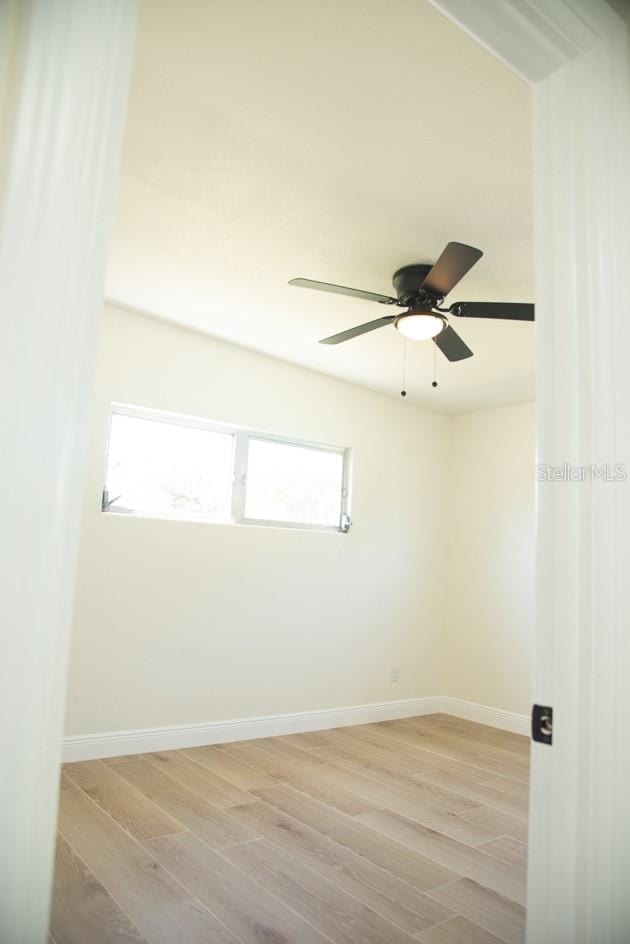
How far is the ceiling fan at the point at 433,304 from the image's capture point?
7.45ft

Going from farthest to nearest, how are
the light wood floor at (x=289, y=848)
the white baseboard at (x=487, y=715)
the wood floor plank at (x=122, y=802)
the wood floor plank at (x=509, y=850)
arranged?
the white baseboard at (x=487, y=715)
the wood floor plank at (x=122, y=802)
the wood floor plank at (x=509, y=850)
the light wood floor at (x=289, y=848)

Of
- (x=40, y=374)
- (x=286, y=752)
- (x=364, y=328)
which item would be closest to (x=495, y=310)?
(x=364, y=328)

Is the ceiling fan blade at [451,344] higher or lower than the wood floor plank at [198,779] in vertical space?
higher

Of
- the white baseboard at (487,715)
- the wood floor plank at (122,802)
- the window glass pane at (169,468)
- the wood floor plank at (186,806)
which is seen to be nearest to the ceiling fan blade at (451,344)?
the window glass pane at (169,468)

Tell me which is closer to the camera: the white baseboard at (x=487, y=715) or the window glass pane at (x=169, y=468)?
the window glass pane at (x=169, y=468)

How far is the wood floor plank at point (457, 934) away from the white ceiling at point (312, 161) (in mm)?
2373

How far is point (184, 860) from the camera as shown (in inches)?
87.8

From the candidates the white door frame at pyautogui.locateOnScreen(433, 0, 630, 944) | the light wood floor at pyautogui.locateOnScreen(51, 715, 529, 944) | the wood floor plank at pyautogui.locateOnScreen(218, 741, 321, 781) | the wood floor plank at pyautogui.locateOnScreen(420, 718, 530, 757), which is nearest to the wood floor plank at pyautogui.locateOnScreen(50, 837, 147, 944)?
the light wood floor at pyautogui.locateOnScreen(51, 715, 529, 944)

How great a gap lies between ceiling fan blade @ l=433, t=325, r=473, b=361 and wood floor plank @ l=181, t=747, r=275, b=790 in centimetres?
227

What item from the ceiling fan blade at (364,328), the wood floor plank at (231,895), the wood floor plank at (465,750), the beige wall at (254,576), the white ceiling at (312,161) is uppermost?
the white ceiling at (312,161)

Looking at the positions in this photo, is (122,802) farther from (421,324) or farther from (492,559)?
(492,559)

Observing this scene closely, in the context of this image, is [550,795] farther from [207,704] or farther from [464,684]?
[464,684]

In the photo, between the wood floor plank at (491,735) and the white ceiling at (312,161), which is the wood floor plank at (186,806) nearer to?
the wood floor plank at (491,735)

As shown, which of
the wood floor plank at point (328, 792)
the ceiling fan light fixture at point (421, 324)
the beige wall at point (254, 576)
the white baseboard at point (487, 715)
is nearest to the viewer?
the ceiling fan light fixture at point (421, 324)
